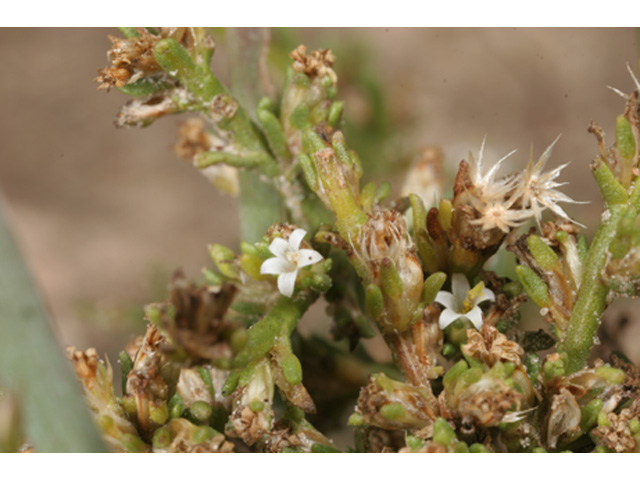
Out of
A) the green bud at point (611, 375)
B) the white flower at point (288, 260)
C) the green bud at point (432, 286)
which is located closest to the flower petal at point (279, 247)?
the white flower at point (288, 260)

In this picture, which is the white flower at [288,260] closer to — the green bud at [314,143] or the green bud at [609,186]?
the green bud at [314,143]

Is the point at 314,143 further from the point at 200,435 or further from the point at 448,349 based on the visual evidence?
the point at 200,435

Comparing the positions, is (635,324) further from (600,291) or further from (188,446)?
(188,446)

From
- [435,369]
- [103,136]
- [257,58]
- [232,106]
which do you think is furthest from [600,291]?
[103,136]

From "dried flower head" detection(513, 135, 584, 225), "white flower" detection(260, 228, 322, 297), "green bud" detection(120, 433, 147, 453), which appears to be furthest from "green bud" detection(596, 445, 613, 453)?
"green bud" detection(120, 433, 147, 453)

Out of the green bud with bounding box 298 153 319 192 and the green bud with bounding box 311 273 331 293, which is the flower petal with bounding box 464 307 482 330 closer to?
the green bud with bounding box 311 273 331 293

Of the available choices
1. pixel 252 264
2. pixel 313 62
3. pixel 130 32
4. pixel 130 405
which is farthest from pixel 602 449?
pixel 130 32
